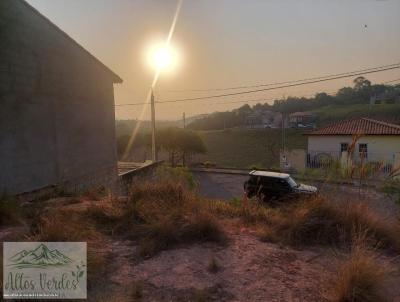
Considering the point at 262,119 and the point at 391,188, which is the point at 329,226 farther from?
the point at 262,119

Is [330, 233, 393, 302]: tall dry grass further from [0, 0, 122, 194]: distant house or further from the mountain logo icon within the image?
[0, 0, 122, 194]: distant house

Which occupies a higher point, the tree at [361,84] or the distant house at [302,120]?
the tree at [361,84]

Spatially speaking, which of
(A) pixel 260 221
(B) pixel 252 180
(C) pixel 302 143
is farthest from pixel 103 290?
(C) pixel 302 143

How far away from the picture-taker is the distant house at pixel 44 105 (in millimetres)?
7277

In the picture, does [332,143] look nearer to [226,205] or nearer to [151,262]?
[226,205]

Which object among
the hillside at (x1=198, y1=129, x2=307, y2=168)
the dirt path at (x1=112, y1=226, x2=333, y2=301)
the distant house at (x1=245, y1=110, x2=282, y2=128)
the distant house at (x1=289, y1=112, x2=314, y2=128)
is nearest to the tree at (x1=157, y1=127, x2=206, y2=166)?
the hillside at (x1=198, y1=129, x2=307, y2=168)

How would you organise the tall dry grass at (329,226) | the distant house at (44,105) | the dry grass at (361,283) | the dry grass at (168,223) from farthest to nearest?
the distant house at (44,105) → the tall dry grass at (329,226) → the dry grass at (168,223) → the dry grass at (361,283)

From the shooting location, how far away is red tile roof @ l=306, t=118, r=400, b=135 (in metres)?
22.6

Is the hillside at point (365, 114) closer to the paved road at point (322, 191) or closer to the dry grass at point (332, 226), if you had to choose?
the paved road at point (322, 191)

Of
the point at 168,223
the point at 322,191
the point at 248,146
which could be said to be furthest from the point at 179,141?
the point at 168,223

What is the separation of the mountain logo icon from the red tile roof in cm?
2265

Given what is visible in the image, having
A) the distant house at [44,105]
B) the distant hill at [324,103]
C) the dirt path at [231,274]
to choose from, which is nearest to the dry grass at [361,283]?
the dirt path at [231,274]

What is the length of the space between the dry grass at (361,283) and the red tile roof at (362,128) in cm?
2147

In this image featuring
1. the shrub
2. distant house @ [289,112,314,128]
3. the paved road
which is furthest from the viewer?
distant house @ [289,112,314,128]
